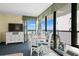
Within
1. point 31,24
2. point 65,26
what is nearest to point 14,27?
point 31,24

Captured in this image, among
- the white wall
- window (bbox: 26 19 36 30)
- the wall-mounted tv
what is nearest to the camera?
the white wall

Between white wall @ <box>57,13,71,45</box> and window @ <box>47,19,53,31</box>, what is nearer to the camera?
white wall @ <box>57,13,71,45</box>

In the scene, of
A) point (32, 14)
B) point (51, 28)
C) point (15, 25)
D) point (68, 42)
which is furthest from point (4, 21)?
point (68, 42)

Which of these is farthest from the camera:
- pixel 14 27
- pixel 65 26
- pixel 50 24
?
pixel 14 27

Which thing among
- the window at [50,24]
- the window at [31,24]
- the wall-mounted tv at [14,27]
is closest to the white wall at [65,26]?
the window at [50,24]

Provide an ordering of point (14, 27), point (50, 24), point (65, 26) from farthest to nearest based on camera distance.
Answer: point (14, 27)
point (50, 24)
point (65, 26)

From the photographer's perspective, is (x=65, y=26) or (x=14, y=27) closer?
(x=65, y=26)

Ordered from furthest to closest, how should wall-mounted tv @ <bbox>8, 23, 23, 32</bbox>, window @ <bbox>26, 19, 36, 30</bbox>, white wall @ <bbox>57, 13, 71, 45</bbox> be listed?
1. wall-mounted tv @ <bbox>8, 23, 23, 32</bbox>
2. window @ <bbox>26, 19, 36, 30</bbox>
3. white wall @ <bbox>57, 13, 71, 45</bbox>

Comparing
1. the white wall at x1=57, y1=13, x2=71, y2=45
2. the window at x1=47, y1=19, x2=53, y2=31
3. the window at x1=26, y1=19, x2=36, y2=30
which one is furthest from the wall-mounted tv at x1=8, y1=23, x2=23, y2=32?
the white wall at x1=57, y1=13, x2=71, y2=45

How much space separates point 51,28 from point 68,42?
0.83 metres

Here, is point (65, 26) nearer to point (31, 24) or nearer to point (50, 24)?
point (50, 24)

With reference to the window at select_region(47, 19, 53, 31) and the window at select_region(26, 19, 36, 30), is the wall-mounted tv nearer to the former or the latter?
the window at select_region(26, 19, 36, 30)

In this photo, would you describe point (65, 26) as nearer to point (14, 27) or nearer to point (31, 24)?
point (31, 24)

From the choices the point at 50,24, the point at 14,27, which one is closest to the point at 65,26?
the point at 50,24
